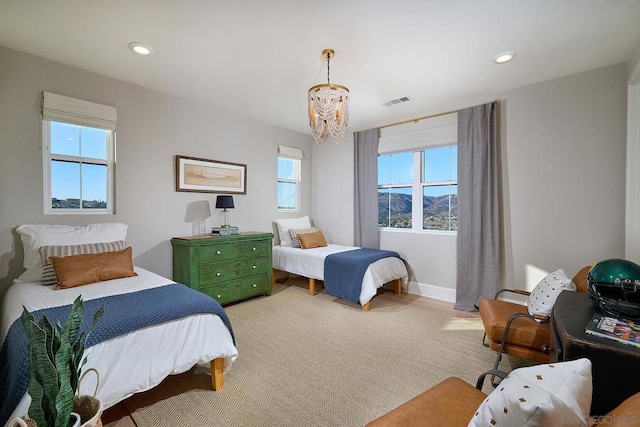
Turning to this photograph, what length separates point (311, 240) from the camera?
4594 mm

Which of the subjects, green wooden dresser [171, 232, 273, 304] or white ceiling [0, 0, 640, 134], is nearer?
white ceiling [0, 0, 640, 134]

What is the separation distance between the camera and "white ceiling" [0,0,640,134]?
6.61ft

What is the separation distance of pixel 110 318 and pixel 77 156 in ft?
7.39

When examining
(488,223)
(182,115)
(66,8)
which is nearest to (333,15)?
(66,8)

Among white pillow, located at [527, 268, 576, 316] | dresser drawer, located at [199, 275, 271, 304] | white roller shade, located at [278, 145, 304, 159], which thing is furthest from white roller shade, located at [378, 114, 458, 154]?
dresser drawer, located at [199, 275, 271, 304]

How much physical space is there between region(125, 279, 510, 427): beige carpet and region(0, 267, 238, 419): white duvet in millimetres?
285

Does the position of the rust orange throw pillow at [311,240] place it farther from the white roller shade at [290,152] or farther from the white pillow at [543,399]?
the white pillow at [543,399]

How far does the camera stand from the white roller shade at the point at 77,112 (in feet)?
8.96

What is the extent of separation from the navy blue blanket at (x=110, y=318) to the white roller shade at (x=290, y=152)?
3149mm

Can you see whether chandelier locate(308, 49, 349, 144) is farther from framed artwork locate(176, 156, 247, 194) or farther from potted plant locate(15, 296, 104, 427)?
potted plant locate(15, 296, 104, 427)

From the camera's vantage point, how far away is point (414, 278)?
4242 millimetres

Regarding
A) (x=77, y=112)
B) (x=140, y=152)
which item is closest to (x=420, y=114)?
(x=140, y=152)

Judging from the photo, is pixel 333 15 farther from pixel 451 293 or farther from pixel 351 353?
pixel 451 293

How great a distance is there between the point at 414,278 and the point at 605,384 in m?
3.10
